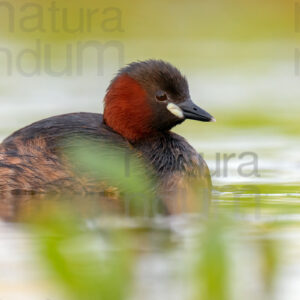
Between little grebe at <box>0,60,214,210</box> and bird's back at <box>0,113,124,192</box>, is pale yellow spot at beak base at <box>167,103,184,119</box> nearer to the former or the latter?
little grebe at <box>0,60,214,210</box>

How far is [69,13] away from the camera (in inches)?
736

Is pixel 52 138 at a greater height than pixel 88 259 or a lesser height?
greater

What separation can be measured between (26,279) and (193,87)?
31.3 ft

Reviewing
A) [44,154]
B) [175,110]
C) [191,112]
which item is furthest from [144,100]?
[44,154]

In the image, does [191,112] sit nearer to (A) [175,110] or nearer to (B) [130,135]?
(A) [175,110]

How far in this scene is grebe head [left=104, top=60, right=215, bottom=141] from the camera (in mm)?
9195

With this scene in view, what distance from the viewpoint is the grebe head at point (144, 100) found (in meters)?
9.20

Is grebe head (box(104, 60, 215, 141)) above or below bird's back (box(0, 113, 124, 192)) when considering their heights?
above

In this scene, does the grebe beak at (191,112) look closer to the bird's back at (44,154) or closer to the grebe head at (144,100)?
the grebe head at (144,100)

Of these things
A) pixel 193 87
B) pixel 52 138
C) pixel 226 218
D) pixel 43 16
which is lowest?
pixel 226 218

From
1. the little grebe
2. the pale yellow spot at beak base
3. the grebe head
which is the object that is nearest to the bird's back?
the little grebe

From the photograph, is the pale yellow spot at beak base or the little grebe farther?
the pale yellow spot at beak base

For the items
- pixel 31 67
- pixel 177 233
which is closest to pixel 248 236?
pixel 177 233

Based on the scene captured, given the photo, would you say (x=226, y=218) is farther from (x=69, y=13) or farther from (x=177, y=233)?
(x=69, y=13)
